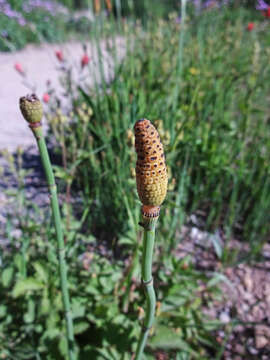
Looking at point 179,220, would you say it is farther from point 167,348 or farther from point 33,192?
point 33,192

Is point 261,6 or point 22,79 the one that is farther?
point 22,79

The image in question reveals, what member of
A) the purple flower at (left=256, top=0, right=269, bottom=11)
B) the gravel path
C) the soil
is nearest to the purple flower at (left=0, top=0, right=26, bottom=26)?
the gravel path

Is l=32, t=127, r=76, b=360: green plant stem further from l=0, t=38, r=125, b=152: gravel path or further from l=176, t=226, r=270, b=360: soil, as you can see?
l=0, t=38, r=125, b=152: gravel path

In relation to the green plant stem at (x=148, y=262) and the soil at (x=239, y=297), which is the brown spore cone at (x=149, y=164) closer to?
the green plant stem at (x=148, y=262)

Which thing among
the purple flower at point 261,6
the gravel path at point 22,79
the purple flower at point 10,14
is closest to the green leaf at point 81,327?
the gravel path at point 22,79

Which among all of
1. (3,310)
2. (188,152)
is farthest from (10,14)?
(3,310)

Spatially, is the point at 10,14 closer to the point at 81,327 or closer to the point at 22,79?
the point at 22,79
